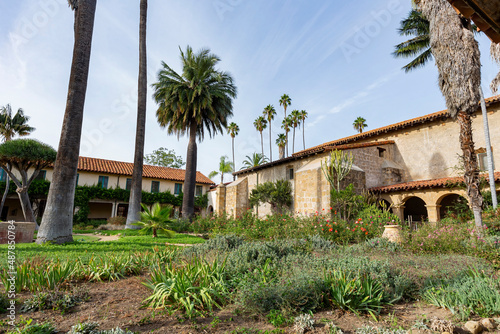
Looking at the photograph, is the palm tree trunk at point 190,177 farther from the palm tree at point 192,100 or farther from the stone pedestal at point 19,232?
the stone pedestal at point 19,232

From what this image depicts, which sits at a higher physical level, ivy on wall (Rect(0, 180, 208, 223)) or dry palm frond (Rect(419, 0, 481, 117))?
dry palm frond (Rect(419, 0, 481, 117))

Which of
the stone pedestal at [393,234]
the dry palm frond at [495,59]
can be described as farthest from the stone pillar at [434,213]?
the stone pedestal at [393,234]

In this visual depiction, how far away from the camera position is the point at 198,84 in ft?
66.2

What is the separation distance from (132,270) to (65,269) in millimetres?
1289

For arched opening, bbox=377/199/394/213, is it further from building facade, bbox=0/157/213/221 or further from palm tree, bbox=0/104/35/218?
palm tree, bbox=0/104/35/218

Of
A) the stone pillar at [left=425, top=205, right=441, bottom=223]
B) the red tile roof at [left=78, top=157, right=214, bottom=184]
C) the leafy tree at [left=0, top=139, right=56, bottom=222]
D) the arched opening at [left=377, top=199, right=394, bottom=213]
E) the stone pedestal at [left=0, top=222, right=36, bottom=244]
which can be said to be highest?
the red tile roof at [left=78, top=157, right=214, bottom=184]

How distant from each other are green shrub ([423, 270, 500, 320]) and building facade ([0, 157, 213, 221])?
88.1 feet

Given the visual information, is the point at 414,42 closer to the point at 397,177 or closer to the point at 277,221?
the point at 397,177

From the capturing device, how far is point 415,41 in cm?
1562

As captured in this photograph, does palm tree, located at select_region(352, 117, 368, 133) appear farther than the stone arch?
Yes

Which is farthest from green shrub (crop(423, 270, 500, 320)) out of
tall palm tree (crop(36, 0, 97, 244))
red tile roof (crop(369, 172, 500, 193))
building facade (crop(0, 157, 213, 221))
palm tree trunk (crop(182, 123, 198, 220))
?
building facade (crop(0, 157, 213, 221))

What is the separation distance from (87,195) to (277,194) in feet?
58.7

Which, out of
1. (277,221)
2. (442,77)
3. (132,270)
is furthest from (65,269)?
(442,77)

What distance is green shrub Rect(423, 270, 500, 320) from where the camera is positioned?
3.38 m
